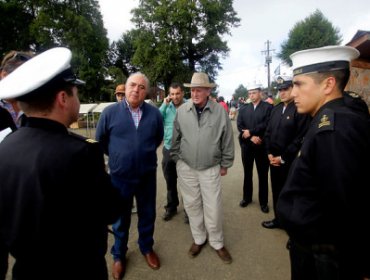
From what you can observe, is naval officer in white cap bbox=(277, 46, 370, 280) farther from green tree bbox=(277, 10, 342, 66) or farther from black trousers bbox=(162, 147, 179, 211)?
green tree bbox=(277, 10, 342, 66)

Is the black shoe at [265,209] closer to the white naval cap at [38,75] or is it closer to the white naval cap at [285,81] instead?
the white naval cap at [285,81]

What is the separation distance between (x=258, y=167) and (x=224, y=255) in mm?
1815

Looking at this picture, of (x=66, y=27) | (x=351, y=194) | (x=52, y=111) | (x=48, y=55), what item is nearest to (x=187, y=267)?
(x=351, y=194)

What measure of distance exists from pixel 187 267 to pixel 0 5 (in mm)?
34337

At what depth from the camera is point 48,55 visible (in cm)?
123

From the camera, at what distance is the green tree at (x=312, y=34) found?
35406 mm

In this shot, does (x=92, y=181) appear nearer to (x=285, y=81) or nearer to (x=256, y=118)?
(x=285, y=81)

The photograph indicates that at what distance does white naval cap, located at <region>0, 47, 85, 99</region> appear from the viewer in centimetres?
109

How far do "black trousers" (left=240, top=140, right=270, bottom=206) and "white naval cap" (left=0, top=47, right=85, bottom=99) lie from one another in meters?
3.63

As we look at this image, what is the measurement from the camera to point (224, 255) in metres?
2.98

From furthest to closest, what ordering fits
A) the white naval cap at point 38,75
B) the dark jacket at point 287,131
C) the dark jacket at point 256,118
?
the dark jacket at point 256,118 → the dark jacket at point 287,131 → the white naval cap at point 38,75

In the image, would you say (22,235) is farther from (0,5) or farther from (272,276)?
(0,5)

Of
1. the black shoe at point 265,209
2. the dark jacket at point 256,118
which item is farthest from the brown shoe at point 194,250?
the dark jacket at point 256,118

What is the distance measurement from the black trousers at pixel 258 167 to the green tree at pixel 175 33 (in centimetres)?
2387
